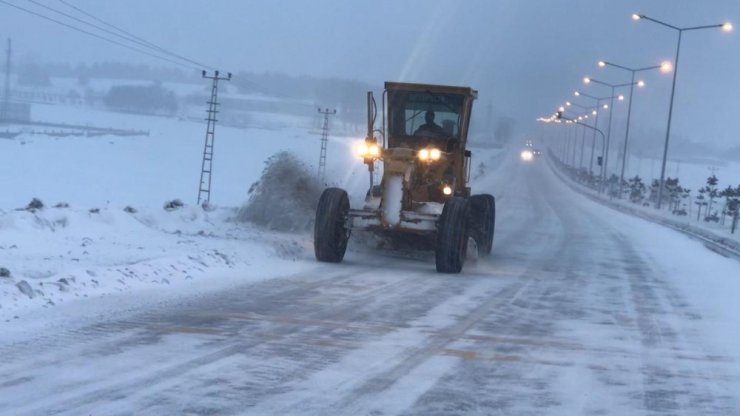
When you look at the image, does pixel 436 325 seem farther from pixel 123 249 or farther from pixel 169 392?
pixel 123 249

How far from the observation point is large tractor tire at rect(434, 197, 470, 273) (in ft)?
51.1

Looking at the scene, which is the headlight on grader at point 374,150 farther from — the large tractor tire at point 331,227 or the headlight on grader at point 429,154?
the large tractor tire at point 331,227

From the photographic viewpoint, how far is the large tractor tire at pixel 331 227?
16172 mm

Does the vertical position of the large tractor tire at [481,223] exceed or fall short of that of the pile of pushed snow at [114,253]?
it exceeds it

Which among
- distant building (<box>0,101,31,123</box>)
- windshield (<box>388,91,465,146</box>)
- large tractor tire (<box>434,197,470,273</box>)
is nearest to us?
large tractor tire (<box>434,197,470,273</box>)

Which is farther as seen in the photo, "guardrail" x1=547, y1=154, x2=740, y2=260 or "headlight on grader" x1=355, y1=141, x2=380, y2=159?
"guardrail" x1=547, y1=154, x2=740, y2=260

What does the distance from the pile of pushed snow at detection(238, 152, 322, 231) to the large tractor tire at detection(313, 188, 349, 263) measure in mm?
4082

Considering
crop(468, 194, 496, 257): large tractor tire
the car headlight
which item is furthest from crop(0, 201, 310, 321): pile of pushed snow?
crop(468, 194, 496, 257): large tractor tire

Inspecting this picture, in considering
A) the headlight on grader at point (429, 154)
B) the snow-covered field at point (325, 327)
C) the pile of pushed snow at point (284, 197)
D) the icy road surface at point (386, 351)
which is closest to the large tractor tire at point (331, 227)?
the snow-covered field at point (325, 327)

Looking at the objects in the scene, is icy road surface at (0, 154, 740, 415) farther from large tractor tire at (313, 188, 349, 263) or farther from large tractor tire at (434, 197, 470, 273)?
large tractor tire at (313, 188, 349, 263)

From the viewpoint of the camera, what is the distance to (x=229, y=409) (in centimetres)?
655

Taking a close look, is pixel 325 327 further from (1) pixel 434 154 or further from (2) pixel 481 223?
(2) pixel 481 223

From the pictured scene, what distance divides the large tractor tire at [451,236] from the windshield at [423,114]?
250 centimetres

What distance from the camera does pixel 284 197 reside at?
69.4 feet
